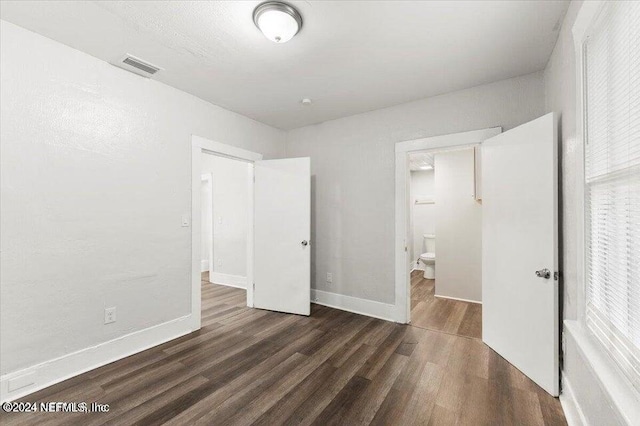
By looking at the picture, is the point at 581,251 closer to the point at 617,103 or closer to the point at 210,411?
the point at 617,103

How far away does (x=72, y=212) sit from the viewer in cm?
214

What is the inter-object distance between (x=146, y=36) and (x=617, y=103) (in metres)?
2.83

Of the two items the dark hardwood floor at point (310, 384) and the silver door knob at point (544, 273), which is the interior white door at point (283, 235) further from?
the silver door knob at point (544, 273)

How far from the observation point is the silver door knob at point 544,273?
6.36 ft

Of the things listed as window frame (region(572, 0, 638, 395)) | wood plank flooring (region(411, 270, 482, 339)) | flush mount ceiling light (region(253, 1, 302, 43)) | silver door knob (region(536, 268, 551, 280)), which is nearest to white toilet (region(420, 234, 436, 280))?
wood plank flooring (region(411, 270, 482, 339))

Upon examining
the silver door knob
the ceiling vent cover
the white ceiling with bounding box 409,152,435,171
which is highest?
the ceiling vent cover

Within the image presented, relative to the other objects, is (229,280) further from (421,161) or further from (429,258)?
(421,161)

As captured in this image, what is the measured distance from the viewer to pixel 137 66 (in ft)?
7.86

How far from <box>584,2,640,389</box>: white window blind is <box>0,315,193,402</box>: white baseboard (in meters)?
3.26

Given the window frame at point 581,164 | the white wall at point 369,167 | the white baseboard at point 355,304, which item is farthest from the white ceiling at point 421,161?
the window frame at point 581,164

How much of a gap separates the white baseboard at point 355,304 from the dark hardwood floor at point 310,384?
370 millimetres

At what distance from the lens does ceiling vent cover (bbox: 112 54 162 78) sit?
90.0 inches

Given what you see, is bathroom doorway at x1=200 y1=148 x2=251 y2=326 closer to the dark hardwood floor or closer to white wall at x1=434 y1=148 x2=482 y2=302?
the dark hardwood floor

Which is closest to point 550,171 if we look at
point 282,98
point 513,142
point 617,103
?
point 513,142
